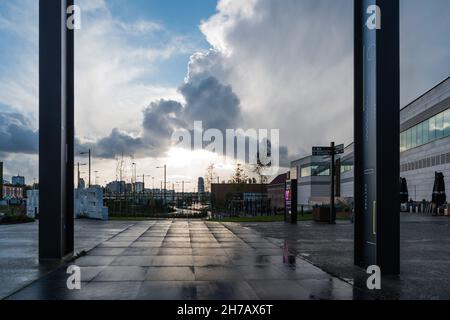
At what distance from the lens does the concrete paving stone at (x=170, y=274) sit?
10.2 metres

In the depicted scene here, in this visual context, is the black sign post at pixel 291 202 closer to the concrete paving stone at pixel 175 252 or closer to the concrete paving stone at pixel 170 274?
the concrete paving stone at pixel 175 252

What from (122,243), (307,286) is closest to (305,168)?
(122,243)

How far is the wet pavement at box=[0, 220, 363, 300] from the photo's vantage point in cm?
860

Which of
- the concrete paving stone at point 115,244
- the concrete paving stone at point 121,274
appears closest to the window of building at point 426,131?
the concrete paving stone at point 115,244

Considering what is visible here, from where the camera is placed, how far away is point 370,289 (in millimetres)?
9219

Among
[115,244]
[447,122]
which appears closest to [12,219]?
[115,244]

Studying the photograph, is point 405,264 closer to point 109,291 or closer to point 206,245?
point 206,245

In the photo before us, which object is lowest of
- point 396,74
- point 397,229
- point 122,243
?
point 122,243

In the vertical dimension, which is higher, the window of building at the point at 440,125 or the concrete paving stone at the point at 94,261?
the window of building at the point at 440,125

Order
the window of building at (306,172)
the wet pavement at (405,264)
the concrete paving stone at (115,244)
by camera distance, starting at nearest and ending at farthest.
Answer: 1. the wet pavement at (405,264)
2. the concrete paving stone at (115,244)
3. the window of building at (306,172)

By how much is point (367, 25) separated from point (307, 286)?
21.2ft

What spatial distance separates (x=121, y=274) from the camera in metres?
10.7

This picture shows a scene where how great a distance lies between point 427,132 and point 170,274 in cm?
5338
